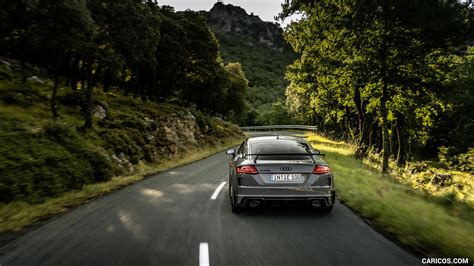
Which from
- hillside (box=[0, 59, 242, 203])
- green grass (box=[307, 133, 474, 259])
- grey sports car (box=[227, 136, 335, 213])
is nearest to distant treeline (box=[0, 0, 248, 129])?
hillside (box=[0, 59, 242, 203])

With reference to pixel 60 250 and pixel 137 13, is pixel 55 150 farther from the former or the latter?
pixel 137 13

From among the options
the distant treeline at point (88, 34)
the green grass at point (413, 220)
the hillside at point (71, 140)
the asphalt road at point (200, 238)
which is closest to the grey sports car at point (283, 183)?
the asphalt road at point (200, 238)

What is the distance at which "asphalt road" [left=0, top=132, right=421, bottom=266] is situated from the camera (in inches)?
178

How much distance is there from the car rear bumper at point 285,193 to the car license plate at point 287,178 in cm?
15

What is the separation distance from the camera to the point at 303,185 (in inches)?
263

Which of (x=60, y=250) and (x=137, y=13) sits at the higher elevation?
(x=137, y=13)

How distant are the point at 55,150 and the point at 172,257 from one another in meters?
8.57

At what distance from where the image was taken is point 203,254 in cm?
468

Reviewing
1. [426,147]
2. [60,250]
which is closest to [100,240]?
[60,250]

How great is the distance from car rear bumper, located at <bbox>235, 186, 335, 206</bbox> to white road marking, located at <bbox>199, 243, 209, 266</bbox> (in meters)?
1.79

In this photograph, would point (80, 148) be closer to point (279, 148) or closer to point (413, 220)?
point (279, 148)

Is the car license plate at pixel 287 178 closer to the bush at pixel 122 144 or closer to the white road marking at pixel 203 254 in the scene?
the white road marking at pixel 203 254
